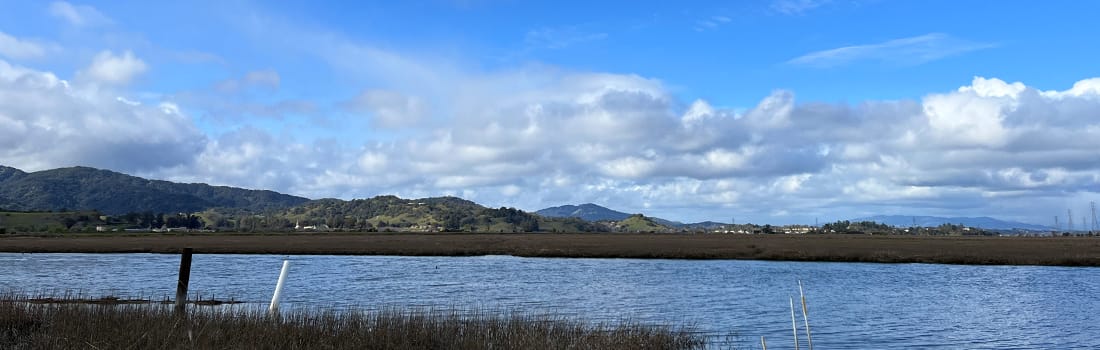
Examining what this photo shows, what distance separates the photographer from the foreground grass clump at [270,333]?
17.8 metres

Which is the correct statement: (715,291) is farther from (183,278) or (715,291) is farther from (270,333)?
(183,278)

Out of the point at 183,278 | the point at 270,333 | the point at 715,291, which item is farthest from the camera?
the point at 715,291

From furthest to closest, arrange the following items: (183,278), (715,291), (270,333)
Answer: (715,291) < (183,278) < (270,333)

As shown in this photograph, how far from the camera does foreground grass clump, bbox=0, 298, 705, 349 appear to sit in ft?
58.4

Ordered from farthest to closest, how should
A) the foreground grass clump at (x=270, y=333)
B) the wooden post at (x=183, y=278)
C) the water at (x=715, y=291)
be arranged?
the water at (x=715, y=291) < the wooden post at (x=183, y=278) < the foreground grass clump at (x=270, y=333)

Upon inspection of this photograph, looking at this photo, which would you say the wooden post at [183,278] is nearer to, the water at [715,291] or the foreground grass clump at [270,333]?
the foreground grass clump at [270,333]

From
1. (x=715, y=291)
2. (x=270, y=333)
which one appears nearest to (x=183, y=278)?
(x=270, y=333)

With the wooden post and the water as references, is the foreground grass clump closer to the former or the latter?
the wooden post

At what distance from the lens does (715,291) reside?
4697 cm

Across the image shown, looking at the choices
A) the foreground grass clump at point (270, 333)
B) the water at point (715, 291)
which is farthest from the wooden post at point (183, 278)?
the water at point (715, 291)

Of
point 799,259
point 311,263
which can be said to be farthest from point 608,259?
point 311,263

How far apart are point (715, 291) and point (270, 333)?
32.4m

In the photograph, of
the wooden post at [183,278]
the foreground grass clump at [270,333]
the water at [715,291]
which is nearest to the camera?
the foreground grass clump at [270,333]

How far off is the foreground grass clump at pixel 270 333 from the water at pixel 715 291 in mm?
5765
